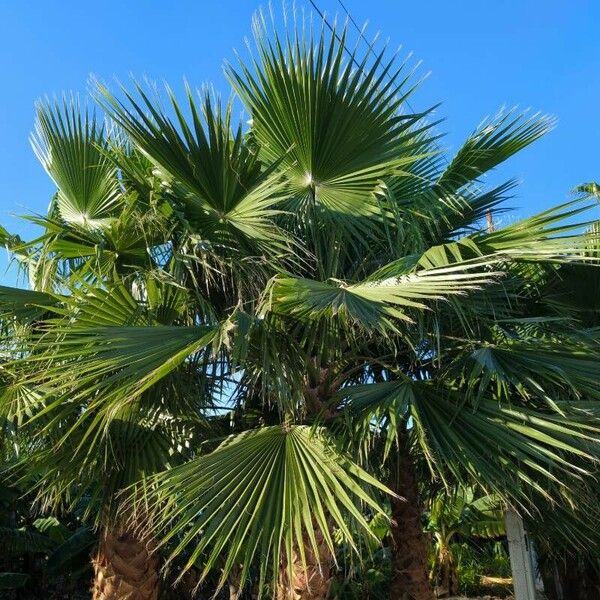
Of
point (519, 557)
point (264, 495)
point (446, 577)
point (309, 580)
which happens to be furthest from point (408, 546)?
point (446, 577)

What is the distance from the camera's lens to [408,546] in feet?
17.0

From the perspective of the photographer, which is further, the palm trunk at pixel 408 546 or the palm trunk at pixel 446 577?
the palm trunk at pixel 446 577

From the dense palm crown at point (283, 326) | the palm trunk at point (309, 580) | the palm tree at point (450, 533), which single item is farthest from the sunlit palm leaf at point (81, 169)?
the palm tree at point (450, 533)

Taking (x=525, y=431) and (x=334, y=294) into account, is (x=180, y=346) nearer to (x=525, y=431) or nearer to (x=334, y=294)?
(x=334, y=294)

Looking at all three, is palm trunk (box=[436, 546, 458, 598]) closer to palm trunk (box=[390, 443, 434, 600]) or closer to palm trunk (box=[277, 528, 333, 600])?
palm trunk (box=[390, 443, 434, 600])

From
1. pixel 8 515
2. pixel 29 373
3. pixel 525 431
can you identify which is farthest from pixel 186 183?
pixel 8 515

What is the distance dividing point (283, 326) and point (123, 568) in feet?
7.19

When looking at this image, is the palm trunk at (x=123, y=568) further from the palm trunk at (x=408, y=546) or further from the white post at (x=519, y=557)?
the white post at (x=519, y=557)

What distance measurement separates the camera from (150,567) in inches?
197

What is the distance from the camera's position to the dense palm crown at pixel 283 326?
3760 millimetres

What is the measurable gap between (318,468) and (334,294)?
98 centimetres

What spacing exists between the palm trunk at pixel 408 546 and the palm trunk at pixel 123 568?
1.89 metres

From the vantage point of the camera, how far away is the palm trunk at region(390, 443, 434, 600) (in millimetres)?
5145

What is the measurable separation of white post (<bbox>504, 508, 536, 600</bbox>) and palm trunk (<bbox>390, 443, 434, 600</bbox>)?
662 millimetres
